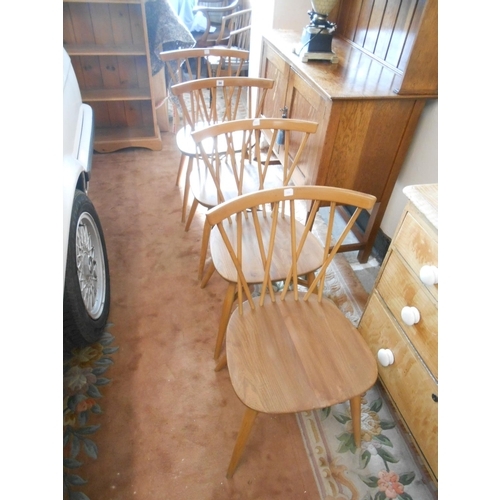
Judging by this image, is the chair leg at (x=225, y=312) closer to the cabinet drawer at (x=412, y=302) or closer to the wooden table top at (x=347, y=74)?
the cabinet drawer at (x=412, y=302)

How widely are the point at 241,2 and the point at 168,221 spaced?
289cm

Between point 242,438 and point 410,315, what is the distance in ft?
1.87

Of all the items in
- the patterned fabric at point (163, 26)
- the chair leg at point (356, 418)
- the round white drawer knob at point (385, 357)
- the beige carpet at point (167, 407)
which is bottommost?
the beige carpet at point (167, 407)

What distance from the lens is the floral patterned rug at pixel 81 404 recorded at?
111 centimetres

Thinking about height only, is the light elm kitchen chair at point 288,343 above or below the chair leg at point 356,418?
above

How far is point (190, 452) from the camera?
116cm

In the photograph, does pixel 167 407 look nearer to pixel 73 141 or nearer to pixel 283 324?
pixel 283 324

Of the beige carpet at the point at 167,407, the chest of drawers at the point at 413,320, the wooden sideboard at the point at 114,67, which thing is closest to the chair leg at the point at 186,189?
the beige carpet at the point at 167,407

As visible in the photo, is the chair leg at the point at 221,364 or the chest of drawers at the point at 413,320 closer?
the chest of drawers at the point at 413,320

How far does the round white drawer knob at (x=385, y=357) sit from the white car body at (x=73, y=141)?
101 centimetres

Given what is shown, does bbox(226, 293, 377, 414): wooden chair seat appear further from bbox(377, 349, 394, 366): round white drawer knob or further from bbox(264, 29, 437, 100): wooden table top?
bbox(264, 29, 437, 100): wooden table top

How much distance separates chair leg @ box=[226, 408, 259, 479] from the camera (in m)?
0.96

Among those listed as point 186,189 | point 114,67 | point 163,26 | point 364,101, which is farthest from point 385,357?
point 114,67
